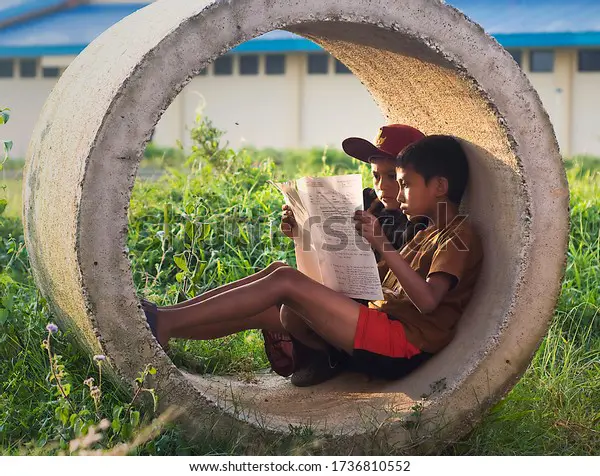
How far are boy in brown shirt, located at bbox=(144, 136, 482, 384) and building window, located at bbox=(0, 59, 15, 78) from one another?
36.9 ft

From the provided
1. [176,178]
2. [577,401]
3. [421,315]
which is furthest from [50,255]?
[176,178]

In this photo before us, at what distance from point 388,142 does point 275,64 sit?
9573 millimetres

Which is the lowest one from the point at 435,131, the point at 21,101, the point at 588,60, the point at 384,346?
the point at 384,346

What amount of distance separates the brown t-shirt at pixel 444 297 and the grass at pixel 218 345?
40 centimetres

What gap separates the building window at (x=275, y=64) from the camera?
13.6 metres

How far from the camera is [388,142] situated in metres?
4.27

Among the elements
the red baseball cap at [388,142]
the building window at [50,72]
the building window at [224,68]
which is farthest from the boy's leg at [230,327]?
the building window at [50,72]

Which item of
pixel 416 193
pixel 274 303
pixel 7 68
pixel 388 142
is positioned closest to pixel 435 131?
pixel 388 142

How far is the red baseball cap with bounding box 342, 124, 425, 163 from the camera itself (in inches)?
168

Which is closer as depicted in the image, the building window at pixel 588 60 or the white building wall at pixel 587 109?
the white building wall at pixel 587 109

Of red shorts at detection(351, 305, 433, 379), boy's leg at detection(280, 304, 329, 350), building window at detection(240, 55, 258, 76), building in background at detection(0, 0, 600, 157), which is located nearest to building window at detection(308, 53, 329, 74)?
building in background at detection(0, 0, 600, 157)

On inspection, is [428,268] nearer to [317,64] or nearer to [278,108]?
[278,108]

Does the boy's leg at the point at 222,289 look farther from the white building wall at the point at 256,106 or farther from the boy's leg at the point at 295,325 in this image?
the white building wall at the point at 256,106
